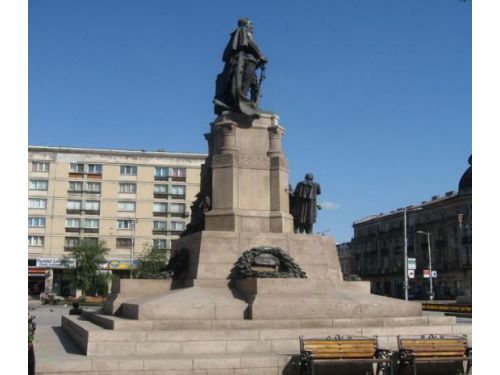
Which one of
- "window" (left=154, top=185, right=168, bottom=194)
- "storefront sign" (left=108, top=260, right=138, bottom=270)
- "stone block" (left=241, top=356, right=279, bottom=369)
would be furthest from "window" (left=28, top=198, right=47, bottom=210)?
"stone block" (left=241, top=356, right=279, bottom=369)

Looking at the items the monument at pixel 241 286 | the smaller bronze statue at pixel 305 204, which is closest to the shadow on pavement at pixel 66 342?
the monument at pixel 241 286

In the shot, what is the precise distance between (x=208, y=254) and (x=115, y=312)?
9.21 ft

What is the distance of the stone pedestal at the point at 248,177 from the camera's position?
17.8m

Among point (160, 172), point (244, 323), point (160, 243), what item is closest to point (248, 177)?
point (244, 323)

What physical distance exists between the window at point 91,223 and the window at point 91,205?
136cm

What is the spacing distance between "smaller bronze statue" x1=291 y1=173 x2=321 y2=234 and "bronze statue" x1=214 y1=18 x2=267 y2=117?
280 centimetres

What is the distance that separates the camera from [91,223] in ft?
240

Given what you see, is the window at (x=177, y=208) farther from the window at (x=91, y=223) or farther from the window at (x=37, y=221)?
the window at (x=37, y=221)

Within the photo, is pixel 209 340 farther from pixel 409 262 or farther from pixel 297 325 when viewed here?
pixel 409 262

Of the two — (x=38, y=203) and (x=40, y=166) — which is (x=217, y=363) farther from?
(x=40, y=166)

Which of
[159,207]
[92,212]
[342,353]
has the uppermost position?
[159,207]

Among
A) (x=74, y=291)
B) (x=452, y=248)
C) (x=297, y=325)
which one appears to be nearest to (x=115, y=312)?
(x=297, y=325)

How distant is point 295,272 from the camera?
1562cm

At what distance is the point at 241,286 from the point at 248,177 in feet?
13.0
